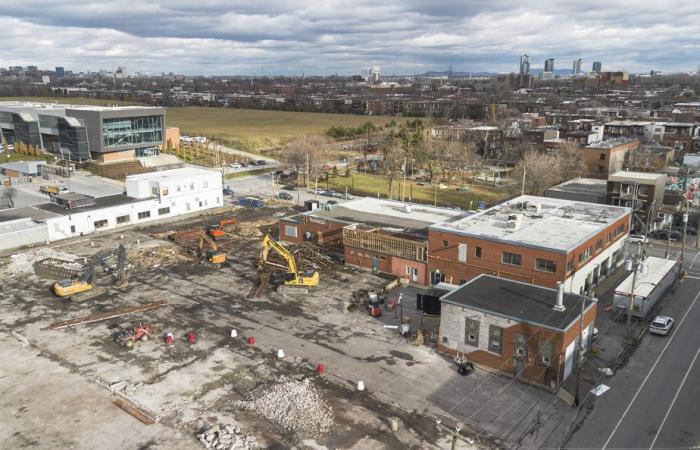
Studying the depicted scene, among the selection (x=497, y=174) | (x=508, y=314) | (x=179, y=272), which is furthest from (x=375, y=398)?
(x=497, y=174)

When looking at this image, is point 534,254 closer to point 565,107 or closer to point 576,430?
point 576,430

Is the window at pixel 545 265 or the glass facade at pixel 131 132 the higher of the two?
the glass facade at pixel 131 132

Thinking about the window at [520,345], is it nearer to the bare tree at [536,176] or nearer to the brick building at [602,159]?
the bare tree at [536,176]

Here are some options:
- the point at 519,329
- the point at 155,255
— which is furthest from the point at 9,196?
the point at 519,329

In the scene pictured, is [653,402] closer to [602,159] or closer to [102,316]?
[102,316]

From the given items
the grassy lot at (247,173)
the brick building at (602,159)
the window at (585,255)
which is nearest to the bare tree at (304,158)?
the grassy lot at (247,173)

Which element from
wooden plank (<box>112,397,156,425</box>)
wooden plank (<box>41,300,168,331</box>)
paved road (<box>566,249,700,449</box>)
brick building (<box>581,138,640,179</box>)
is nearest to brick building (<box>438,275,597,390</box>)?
paved road (<box>566,249,700,449</box>)
